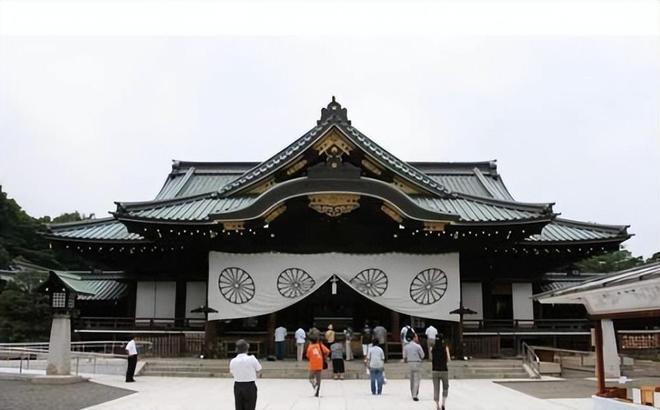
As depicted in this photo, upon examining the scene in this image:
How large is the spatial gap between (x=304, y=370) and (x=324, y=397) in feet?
15.3

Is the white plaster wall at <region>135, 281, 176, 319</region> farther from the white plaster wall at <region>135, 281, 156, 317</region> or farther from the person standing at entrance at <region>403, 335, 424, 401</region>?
the person standing at entrance at <region>403, 335, 424, 401</region>

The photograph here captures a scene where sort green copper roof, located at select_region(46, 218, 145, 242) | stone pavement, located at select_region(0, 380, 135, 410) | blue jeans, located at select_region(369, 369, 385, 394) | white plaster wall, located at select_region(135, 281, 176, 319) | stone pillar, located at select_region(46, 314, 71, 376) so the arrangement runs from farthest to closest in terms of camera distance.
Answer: white plaster wall, located at select_region(135, 281, 176, 319), green copper roof, located at select_region(46, 218, 145, 242), stone pillar, located at select_region(46, 314, 71, 376), blue jeans, located at select_region(369, 369, 385, 394), stone pavement, located at select_region(0, 380, 135, 410)

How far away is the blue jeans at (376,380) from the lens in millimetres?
14461

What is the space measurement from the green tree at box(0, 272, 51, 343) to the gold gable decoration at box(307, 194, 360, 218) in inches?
655

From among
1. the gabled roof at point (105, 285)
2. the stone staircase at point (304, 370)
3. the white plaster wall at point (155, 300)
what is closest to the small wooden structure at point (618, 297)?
the stone staircase at point (304, 370)

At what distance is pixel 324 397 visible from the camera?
14.1m

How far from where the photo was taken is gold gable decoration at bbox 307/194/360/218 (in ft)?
66.0

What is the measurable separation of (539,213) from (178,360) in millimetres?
12586

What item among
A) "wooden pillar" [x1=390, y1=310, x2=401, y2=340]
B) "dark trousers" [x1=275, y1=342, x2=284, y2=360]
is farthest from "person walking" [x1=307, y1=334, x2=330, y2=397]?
"wooden pillar" [x1=390, y1=310, x2=401, y2=340]

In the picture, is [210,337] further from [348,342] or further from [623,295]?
[623,295]

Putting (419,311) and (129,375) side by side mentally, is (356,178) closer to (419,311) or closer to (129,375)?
(419,311)

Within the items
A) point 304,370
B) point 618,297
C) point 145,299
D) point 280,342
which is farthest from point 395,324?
point 618,297

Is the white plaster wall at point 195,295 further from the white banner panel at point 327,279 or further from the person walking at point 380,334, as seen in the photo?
the person walking at point 380,334

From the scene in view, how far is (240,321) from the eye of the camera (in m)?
22.5
